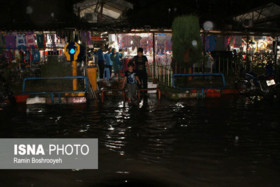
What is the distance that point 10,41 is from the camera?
16.5 meters

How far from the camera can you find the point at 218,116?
32.1 ft

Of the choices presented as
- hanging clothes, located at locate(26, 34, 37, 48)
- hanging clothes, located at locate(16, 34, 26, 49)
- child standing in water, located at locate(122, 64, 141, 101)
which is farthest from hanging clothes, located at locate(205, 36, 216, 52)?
hanging clothes, located at locate(16, 34, 26, 49)

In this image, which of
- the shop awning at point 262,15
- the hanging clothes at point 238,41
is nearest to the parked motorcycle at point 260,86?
the hanging clothes at point 238,41

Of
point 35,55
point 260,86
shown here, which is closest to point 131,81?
point 260,86

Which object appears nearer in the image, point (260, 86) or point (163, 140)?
point (163, 140)

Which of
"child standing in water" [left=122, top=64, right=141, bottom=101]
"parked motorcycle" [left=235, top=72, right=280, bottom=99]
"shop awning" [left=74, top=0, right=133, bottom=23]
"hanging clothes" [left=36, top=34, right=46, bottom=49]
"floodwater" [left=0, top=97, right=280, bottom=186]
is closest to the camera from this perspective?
"floodwater" [left=0, top=97, right=280, bottom=186]

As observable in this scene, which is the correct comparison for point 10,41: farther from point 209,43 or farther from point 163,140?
point 163,140

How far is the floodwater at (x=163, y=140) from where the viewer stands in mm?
5094

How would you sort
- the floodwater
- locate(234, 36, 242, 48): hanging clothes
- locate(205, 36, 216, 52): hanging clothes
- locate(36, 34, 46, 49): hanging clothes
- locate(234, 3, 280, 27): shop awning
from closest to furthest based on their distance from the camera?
the floodwater < locate(36, 34, 46, 49): hanging clothes < locate(205, 36, 216, 52): hanging clothes < locate(234, 36, 242, 48): hanging clothes < locate(234, 3, 280, 27): shop awning

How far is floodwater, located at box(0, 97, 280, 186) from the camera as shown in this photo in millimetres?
5094

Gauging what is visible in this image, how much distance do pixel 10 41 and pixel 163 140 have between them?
1220cm

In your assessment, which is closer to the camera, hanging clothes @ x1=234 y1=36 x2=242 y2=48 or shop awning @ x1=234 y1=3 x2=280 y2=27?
hanging clothes @ x1=234 y1=36 x2=242 y2=48

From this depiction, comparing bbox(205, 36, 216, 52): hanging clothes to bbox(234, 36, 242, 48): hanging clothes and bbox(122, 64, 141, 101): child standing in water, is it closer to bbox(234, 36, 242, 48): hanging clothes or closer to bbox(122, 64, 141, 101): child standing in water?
bbox(234, 36, 242, 48): hanging clothes

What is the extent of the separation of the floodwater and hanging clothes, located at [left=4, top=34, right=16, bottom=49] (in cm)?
559
